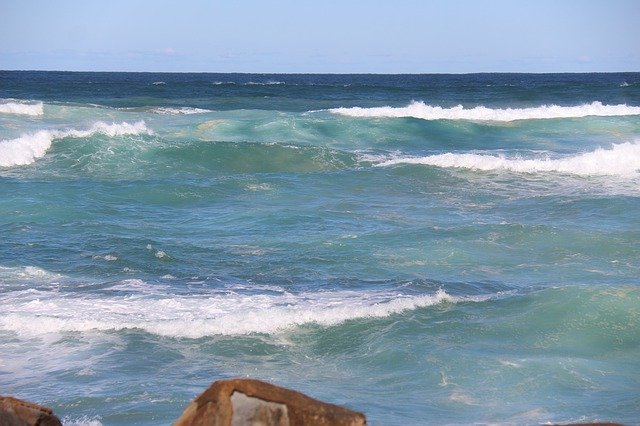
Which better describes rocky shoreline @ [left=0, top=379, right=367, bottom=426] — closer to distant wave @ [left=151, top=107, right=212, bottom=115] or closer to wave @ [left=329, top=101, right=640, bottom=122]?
wave @ [left=329, top=101, right=640, bottom=122]

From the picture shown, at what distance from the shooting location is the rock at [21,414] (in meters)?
3.69

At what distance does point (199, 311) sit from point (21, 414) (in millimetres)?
5144

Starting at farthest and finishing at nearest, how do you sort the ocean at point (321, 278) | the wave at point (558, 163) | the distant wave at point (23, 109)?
the distant wave at point (23, 109)
the wave at point (558, 163)
the ocean at point (321, 278)

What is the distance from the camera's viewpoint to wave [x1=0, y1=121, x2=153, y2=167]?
20.2 metres

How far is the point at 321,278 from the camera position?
34.0 feet

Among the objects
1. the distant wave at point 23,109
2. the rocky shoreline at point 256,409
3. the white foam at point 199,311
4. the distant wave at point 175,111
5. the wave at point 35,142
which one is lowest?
the white foam at point 199,311

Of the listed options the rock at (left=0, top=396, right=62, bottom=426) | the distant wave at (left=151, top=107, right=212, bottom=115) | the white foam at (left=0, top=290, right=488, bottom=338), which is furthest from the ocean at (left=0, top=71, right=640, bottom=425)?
the distant wave at (left=151, top=107, right=212, bottom=115)

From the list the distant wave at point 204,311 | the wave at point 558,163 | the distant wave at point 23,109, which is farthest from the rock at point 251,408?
the distant wave at point 23,109

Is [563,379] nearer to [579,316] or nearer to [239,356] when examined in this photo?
[579,316]

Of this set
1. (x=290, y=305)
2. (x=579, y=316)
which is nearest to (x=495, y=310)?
(x=579, y=316)

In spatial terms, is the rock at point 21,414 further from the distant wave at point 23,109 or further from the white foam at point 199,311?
the distant wave at point 23,109

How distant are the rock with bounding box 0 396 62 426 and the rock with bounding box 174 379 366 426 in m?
0.74

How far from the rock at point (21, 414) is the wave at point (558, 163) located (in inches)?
639

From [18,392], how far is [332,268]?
486cm
